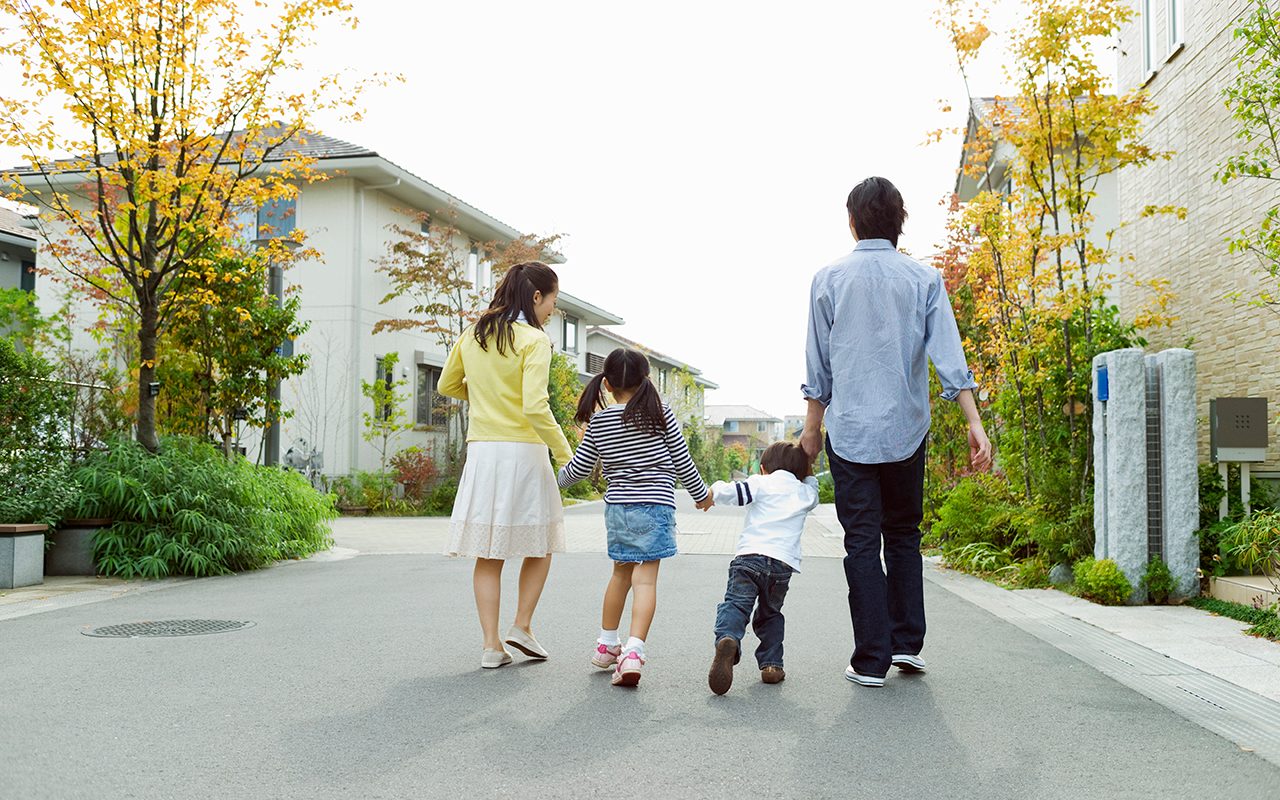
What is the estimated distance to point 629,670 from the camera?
414 centimetres

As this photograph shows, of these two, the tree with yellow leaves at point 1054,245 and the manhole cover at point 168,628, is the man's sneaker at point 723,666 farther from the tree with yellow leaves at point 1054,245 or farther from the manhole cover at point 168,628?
the tree with yellow leaves at point 1054,245

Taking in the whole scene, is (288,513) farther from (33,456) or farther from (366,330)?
(366,330)

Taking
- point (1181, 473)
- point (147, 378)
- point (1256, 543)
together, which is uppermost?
point (147, 378)

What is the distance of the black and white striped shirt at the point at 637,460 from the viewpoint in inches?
177

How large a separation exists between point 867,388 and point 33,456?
22.9 feet

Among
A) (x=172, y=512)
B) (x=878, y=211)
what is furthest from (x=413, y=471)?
(x=878, y=211)

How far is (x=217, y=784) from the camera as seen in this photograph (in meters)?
2.88

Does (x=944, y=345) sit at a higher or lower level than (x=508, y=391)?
higher

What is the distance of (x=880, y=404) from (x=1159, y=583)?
3.57m

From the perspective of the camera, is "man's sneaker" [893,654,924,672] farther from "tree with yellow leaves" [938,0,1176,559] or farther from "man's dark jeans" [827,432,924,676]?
"tree with yellow leaves" [938,0,1176,559]

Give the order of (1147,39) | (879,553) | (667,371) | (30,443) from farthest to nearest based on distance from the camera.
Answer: (667,371) < (1147,39) < (30,443) < (879,553)

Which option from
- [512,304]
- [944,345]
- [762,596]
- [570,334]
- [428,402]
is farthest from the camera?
[570,334]

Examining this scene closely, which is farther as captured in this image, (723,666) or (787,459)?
(787,459)

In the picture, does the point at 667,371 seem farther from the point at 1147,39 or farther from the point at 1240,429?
the point at 1240,429
